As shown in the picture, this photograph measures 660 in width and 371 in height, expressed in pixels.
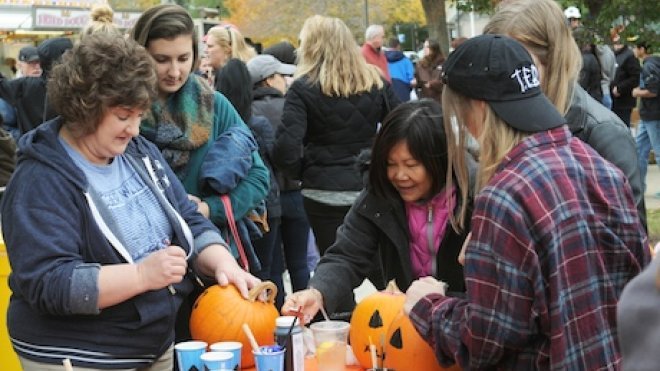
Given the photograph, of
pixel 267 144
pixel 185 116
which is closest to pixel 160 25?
pixel 185 116

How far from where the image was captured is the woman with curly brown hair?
2.98 meters

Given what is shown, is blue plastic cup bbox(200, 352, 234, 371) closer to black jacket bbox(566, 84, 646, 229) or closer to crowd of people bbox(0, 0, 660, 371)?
crowd of people bbox(0, 0, 660, 371)

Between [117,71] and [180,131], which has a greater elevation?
[117,71]

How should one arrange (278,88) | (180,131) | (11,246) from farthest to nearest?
(278,88)
(180,131)
(11,246)

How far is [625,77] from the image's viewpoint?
1420 cm

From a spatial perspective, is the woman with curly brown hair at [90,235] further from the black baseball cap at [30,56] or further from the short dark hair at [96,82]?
the black baseball cap at [30,56]

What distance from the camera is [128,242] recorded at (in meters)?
3.17

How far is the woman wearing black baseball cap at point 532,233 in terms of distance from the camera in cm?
257

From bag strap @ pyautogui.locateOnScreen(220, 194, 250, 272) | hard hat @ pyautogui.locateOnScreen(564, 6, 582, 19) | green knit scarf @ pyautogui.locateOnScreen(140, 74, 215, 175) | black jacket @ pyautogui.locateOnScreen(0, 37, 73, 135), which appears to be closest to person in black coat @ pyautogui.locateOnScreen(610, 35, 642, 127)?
hard hat @ pyautogui.locateOnScreen(564, 6, 582, 19)

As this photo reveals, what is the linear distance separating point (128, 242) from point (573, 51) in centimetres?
166

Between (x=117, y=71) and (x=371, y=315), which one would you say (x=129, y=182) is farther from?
(x=371, y=315)

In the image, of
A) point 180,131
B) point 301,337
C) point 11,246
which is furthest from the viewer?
point 180,131

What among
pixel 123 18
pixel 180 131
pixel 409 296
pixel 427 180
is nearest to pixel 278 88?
pixel 180 131

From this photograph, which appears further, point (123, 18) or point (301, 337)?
point (123, 18)
